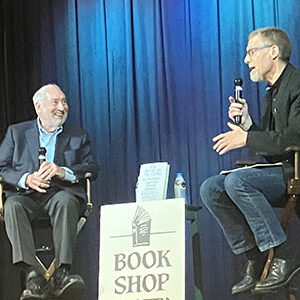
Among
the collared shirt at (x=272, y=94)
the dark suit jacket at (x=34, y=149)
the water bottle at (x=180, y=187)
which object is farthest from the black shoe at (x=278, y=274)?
the dark suit jacket at (x=34, y=149)

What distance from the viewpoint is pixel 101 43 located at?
15.4 ft

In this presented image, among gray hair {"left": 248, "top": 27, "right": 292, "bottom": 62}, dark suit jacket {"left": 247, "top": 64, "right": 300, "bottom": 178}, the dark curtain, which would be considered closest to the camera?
dark suit jacket {"left": 247, "top": 64, "right": 300, "bottom": 178}

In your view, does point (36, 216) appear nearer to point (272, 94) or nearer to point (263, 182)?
point (263, 182)

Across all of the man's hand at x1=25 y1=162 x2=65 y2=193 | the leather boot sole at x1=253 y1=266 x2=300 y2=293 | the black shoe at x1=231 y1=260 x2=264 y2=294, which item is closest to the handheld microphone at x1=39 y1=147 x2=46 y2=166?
the man's hand at x1=25 y1=162 x2=65 y2=193

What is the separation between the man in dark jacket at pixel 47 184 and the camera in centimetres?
361

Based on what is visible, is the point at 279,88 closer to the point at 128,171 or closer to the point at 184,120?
the point at 184,120

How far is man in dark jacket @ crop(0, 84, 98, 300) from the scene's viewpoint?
11.8ft

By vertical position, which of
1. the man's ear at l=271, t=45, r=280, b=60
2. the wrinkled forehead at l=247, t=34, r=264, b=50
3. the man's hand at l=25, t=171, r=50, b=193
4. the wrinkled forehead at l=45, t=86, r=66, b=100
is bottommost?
the man's hand at l=25, t=171, r=50, b=193

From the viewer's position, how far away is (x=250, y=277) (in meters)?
3.26

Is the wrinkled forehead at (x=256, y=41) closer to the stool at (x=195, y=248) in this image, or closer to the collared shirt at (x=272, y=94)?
the collared shirt at (x=272, y=94)

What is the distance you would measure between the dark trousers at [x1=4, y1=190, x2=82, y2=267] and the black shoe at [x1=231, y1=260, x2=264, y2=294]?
0.84 metres

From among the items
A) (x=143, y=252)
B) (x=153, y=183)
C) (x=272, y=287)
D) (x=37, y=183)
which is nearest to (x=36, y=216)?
(x=37, y=183)

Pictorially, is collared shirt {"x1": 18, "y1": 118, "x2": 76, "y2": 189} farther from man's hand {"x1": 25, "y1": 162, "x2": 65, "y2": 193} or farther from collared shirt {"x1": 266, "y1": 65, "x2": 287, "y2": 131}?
collared shirt {"x1": 266, "y1": 65, "x2": 287, "y2": 131}

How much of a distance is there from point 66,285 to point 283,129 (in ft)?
4.06
